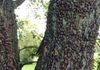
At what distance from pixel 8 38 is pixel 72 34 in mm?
624

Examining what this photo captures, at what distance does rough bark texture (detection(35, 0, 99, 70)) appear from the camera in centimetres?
253

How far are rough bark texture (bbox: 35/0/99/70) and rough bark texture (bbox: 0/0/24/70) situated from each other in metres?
0.37

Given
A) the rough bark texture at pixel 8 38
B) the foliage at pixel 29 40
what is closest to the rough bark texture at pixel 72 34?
the rough bark texture at pixel 8 38

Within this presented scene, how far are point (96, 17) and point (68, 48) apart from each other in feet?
1.13

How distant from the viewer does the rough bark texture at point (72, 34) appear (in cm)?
253

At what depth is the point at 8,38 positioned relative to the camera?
2.81m

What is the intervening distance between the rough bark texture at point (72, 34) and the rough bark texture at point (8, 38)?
37cm

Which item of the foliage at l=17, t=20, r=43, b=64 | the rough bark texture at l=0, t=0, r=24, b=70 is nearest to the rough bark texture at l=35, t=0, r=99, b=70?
the rough bark texture at l=0, t=0, r=24, b=70

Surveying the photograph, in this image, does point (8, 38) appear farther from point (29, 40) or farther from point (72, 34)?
point (29, 40)

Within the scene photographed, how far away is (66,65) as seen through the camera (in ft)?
8.34

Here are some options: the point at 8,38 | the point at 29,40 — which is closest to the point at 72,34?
the point at 8,38

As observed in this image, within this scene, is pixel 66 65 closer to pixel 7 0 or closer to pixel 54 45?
pixel 54 45

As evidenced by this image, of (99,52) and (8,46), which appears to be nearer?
(8,46)

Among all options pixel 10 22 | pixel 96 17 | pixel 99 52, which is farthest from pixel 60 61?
pixel 99 52
